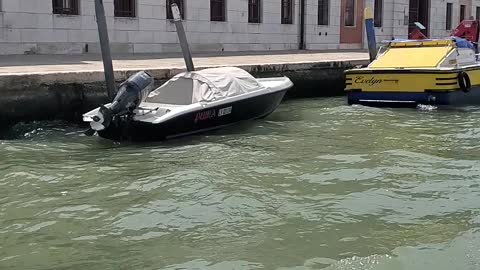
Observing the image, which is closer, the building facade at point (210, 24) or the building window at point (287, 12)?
the building facade at point (210, 24)

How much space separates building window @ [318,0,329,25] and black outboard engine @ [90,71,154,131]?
14878mm

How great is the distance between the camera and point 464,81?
11.3m

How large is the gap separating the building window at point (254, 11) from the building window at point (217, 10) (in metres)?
1.15

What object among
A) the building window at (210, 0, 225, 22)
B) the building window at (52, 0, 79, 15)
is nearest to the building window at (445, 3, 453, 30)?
the building window at (210, 0, 225, 22)

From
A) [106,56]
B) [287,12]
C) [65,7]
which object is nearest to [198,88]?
[106,56]

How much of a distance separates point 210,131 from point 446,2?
75.2 ft

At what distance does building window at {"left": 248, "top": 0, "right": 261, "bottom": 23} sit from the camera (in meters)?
19.9

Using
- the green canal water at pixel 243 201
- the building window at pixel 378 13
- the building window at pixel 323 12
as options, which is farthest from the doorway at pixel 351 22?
the green canal water at pixel 243 201

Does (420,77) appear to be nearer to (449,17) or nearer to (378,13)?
(378,13)

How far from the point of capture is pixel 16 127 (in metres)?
8.91

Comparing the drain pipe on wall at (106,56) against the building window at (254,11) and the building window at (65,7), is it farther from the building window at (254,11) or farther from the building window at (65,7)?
the building window at (254,11)

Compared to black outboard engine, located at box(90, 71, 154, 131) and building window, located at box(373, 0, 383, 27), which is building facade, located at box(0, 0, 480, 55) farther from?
black outboard engine, located at box(90, 71, 154, 131)

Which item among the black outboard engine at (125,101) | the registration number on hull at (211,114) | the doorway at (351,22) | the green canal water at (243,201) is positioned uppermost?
the doorway at (351,22)

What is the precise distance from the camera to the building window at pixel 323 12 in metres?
22.4
